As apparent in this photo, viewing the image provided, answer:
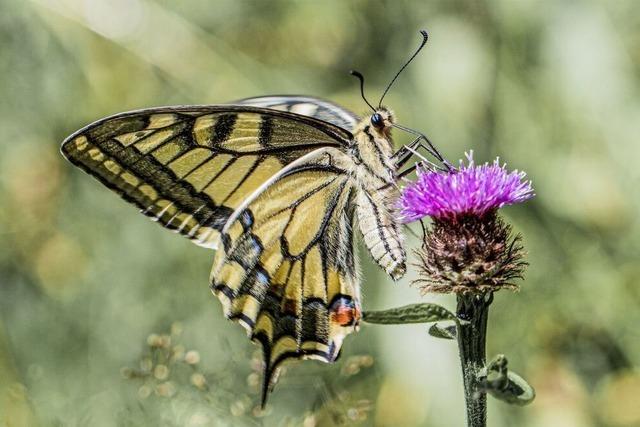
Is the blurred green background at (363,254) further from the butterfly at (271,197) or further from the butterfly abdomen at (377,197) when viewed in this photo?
the butterfly abdomen at (377,197)

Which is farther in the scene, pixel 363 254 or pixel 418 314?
pixel 363 254

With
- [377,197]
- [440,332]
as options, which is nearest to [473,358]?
[440,332]

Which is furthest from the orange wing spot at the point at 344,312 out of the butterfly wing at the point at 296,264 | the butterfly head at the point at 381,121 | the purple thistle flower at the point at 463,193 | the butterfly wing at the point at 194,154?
the butterfly head at the point at 381,121

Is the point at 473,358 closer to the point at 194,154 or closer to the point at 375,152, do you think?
the point at 375,152

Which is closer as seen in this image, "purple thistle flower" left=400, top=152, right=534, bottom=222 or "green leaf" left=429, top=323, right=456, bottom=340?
"green leaf" left=429, top=323, right=456, bottom=340

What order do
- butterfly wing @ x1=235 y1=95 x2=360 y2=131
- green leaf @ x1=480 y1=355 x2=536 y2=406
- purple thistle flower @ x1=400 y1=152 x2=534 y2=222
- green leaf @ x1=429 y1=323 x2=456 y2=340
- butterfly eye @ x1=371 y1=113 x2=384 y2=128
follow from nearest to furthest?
green leaf @ x1=480 y1=355 x2=536 y2=406
green leaf @ x1=429 y1=323 x2=456 y2=340
purple thistle flower @ x1=400 y1=152 x2=534 y2=222
butterfly eye @ x1=371 y1=113 x2=384 y2=128
butterfly wing @ x1=235 y1=95 x2=360 y2=131

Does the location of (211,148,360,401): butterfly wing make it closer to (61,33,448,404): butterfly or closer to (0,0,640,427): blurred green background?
(61,33,448,404): butterfly

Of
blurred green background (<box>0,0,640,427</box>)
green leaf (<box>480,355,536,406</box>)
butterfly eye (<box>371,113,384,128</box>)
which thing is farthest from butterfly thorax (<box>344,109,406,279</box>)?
green leaf (<box>480,355,536,406</box>)
